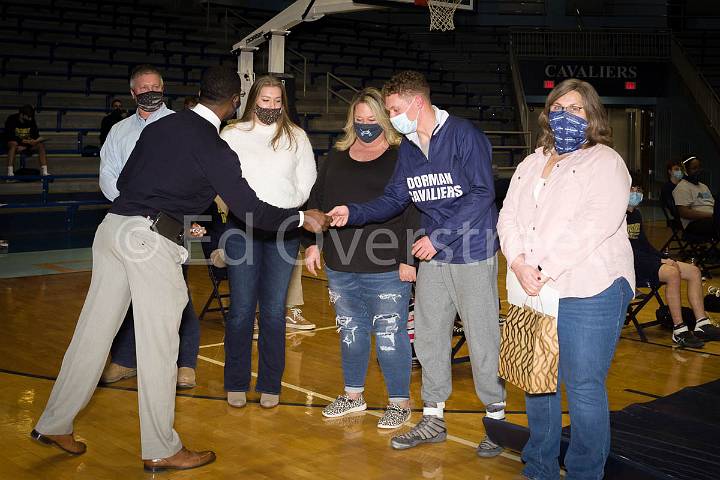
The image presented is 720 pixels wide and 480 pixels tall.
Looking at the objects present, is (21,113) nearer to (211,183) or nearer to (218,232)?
(218,232)

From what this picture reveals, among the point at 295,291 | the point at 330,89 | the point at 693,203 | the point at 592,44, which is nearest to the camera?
the point at 295,291

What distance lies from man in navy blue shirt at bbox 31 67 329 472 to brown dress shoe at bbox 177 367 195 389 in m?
1.21

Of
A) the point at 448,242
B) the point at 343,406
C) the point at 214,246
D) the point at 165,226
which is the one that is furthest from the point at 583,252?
the point at 214,246

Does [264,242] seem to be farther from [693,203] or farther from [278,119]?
[693,203]

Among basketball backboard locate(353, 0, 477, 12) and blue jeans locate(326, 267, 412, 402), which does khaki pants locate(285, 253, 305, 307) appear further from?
basketball backboard locate(353, 0, 477, 12)

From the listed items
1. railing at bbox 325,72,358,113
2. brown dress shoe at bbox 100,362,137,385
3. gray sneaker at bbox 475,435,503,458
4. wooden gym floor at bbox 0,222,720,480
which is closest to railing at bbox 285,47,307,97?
railing at bbox 325,72,358,113

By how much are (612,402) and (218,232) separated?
266cm

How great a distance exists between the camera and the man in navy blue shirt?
3.62 meters

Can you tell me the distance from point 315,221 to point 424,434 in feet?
3.67

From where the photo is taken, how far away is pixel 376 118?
13.9 ft

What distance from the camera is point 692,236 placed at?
938cm

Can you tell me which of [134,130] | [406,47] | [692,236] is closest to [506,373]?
[134,130]

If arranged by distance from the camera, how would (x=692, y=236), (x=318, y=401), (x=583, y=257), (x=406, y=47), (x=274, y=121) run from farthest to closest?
(x=406, y=47)
(x=692, y=236)
(x=318, y=401)
(x=274, y=121)
(x=583, y=257)

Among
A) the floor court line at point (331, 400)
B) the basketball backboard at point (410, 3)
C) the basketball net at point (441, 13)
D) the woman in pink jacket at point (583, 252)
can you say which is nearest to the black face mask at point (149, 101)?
the floor court line at point (331, 400)
